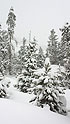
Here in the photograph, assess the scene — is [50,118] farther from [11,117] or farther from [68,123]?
[11,117]

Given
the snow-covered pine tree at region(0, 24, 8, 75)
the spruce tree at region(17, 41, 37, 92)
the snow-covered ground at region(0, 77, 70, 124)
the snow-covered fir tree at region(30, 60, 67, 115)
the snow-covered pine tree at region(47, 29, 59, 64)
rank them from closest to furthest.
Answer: the snow-covered ground at region(0, 77, 70, 124) → the snow-covered fir tree at region(30, 60, 67, 115) → the spruce tree at region(17, 41, 37, 92) → the snow-covered pine tree at region(47, 29, 59, 64) → the snow-covered pine tree at region(0, 24, 8, 75)

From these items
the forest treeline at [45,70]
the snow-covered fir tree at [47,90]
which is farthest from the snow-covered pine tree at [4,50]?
the snow-covered fir tree at [47,90]

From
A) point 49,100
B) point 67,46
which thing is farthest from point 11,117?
point 67,46

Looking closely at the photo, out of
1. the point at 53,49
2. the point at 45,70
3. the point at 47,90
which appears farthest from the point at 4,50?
the point at 47,90

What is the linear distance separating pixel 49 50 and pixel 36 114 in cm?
2822

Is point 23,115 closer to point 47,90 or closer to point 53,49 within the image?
point 47,90

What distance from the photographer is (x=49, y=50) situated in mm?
35219

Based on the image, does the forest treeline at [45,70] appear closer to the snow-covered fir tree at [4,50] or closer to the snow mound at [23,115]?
the snow-covered fir tree at [4,50]

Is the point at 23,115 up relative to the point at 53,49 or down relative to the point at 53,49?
down

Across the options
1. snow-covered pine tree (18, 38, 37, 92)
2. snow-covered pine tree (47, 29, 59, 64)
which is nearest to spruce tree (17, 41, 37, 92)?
snow-covered pine tree (18, 38, 37, 92)

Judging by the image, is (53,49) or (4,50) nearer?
(53,49)

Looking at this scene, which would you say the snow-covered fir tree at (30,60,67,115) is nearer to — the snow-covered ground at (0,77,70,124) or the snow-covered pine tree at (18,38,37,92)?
the snow-covered ground at (0,77,70,124)

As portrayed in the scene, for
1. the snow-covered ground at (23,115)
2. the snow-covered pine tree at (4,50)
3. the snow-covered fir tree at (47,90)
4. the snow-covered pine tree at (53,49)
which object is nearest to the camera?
the snow-covered ground at (23,115)

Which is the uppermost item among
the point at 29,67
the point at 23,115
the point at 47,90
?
the point at 29,67
